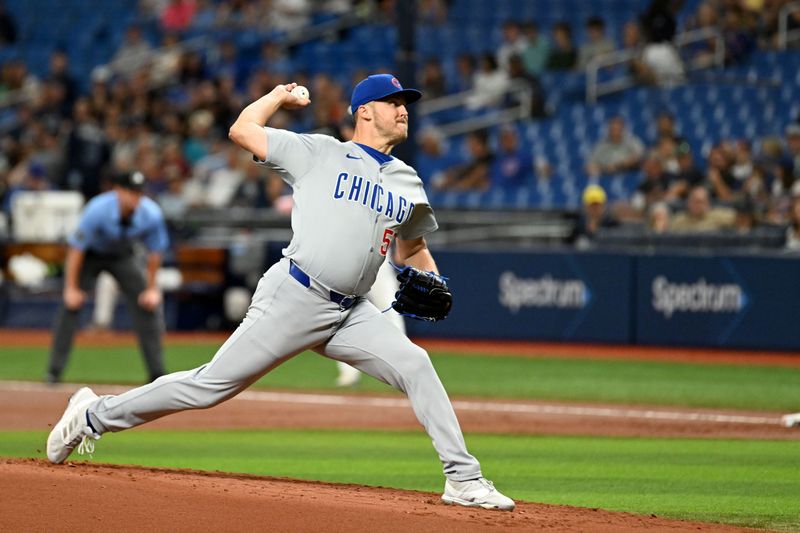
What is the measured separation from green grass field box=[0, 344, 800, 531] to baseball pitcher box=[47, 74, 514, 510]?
52.6 inches

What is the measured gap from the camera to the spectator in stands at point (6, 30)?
2836 cm

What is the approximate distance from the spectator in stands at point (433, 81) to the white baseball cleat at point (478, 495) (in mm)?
A: 16764

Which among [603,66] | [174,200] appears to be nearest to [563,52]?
[603,66]

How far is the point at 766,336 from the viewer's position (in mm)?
17016

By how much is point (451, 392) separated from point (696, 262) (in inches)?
213

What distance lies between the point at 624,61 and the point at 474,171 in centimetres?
306

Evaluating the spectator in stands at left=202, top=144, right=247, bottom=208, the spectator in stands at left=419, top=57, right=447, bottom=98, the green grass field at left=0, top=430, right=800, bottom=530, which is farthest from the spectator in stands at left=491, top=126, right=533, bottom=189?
the green grass field at left=0, top=430, right=800, bottom=530

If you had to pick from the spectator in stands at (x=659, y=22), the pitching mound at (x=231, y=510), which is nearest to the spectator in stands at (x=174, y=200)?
the spectator in stands at (x=659, y=22)

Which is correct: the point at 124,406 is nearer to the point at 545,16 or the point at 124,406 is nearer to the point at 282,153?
the point at 282,153

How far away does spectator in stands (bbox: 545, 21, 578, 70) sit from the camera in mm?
22016

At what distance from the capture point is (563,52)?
22.0 meters

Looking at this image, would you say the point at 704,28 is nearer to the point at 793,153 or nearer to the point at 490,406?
the point at 793,153

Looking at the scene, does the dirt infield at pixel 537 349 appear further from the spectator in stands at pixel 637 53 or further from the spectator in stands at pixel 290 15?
the spectator in stands at pixel 290 15

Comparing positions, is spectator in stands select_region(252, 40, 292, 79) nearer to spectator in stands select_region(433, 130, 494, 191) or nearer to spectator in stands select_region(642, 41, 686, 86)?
spectator in stands select_region(433, 130, 494, 191)
